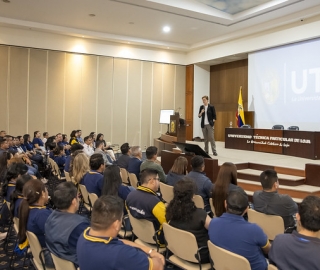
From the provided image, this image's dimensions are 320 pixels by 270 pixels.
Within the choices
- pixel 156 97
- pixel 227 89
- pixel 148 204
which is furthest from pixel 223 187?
pixel 227 89

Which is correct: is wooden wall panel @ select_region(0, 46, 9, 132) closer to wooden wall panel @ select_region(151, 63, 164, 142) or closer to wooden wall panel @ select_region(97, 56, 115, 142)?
wooden wall panel @ select_region(97, 56, 115, 142)

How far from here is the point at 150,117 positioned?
1338cm

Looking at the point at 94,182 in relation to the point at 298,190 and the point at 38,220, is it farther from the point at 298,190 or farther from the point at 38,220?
the point at 298,190

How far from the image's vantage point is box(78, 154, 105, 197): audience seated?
382cm

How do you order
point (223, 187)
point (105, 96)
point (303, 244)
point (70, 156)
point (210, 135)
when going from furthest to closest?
point (105, 96), point (210, 135), point (70, 156), point (223, 187), point (303, 244)

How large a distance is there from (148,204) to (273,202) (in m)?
1.28

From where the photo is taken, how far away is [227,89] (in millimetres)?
13469

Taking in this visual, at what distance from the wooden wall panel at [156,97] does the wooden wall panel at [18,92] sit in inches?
204

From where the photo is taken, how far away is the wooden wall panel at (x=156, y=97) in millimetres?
13422

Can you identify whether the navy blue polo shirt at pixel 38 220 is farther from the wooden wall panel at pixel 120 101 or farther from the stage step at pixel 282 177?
the wooden wall panel at pixel 120 101

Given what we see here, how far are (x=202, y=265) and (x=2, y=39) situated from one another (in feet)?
35.2

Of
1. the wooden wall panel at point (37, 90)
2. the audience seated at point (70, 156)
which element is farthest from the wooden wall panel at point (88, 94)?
the audience seated at point (70, 156)

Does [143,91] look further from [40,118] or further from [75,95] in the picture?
[40,118]

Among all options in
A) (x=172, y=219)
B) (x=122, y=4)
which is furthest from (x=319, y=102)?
(x=172, y=219)
